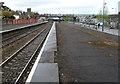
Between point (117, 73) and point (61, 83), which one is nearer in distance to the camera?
point (61, 83)

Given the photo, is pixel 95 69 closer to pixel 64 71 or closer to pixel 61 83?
pixel 64 71

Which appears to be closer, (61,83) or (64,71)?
(61,83)

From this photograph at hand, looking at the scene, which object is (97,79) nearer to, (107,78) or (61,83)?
(107,78)

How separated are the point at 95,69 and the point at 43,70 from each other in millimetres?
2404

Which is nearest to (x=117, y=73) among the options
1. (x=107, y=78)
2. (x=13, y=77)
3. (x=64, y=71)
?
(x=107, y=78)

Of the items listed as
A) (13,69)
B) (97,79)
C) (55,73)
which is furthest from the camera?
(13,69)

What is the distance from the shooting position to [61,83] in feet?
22.3

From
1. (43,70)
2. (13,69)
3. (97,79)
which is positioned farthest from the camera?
(13,69)

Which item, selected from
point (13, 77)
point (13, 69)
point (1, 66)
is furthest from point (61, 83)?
point (1, 66)

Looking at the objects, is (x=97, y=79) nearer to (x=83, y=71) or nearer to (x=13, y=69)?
(x=83, y=71)

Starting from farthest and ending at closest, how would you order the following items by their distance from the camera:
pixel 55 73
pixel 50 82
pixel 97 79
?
pixel 55 73 → pixel 97 79 → pixel 50 82

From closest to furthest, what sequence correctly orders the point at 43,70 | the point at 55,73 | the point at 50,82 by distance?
the point at 50,82 < the point at 55,73 < the point at 43,70

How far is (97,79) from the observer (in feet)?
23.2

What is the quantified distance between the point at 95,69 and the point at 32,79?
3.12 metres
